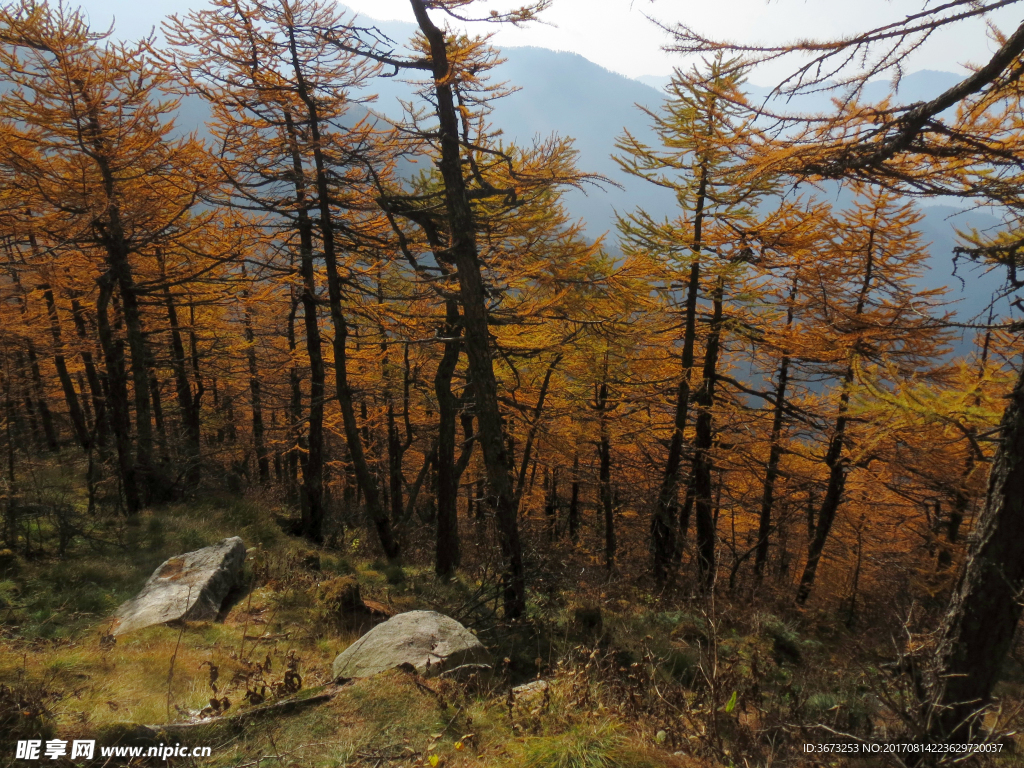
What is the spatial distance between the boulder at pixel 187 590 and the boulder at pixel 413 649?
2232 mm

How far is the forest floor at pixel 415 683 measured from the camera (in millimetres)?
3164

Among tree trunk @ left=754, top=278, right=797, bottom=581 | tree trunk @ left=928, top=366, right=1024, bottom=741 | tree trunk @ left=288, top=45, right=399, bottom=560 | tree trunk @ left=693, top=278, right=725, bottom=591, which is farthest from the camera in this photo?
tree trunk @ left=754, top=278, right=797, bottom=581

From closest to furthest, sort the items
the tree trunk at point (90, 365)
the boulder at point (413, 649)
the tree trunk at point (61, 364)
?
1. the boulder at point (413, 649)
2. the tree trunk at point (90, 365)
3. the tree trunk at point (61, 364)

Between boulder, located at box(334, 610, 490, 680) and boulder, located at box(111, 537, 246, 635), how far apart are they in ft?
7.32

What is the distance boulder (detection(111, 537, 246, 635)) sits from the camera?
5.43 metres

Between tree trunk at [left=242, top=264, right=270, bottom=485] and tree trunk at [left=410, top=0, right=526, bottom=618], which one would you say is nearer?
tree trunk at [left=410, top=0, right=526, bottom=618]

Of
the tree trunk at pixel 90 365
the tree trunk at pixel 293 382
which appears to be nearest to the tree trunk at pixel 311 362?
the tree trunk at pixel 293 382

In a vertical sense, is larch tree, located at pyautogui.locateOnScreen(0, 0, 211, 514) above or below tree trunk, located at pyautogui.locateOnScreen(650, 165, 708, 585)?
above

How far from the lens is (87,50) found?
7941mm

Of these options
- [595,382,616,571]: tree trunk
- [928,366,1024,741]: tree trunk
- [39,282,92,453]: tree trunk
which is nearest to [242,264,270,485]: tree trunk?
[39,282,92,453]: tree trunk

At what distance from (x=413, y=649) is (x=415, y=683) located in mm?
441

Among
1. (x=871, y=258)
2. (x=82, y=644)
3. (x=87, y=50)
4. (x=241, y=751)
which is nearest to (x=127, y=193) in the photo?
(x=87, y=50)

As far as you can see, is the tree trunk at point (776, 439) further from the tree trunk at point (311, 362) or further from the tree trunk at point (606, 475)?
the tree trunk at point (311, 362)

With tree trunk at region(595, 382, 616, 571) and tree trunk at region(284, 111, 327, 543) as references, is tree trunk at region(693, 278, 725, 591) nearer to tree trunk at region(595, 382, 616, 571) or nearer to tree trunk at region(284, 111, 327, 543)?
tree trunk at region(595, 382, 616, 571)
